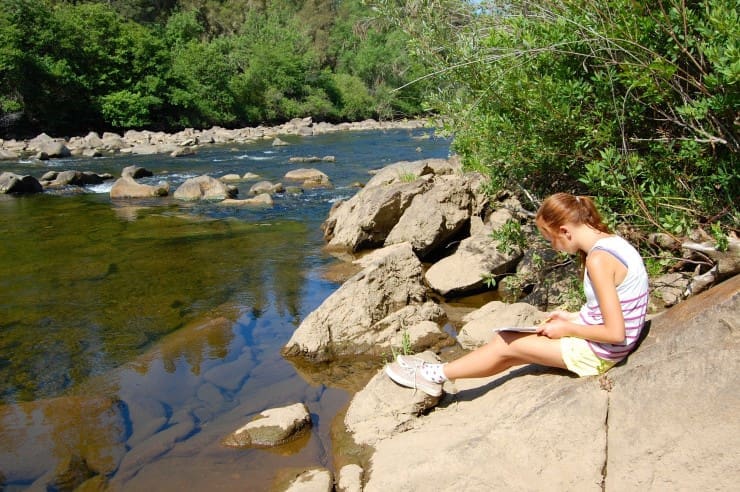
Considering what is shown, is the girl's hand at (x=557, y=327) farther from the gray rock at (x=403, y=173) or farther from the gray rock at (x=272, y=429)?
the gray rock at (x=403, y=173)

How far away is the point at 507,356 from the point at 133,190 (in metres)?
17.0

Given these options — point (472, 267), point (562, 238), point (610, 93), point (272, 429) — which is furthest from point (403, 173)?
point (562, 238)

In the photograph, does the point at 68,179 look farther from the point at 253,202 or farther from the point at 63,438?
the point at 63,438

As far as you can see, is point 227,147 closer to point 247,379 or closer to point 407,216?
point 407,216

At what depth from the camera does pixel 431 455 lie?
13.1 feet

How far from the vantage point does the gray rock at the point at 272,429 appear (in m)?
5.12

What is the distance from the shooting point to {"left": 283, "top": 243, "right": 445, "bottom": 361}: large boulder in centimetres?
688

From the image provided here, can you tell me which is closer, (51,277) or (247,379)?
(247,379)

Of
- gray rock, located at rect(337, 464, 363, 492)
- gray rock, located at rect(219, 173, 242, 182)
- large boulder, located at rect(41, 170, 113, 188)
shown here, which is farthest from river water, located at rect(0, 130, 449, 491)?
gray rock, located at rect(219, 173, 242, 182)

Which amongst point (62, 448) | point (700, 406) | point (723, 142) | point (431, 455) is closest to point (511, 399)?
point (431, 455)

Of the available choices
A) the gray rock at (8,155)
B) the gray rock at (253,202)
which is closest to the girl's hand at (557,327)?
the gray rock at (253,202)

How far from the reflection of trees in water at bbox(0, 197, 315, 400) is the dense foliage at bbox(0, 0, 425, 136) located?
13.0 meters

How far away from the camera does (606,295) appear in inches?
145

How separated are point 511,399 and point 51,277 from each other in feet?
30.0
